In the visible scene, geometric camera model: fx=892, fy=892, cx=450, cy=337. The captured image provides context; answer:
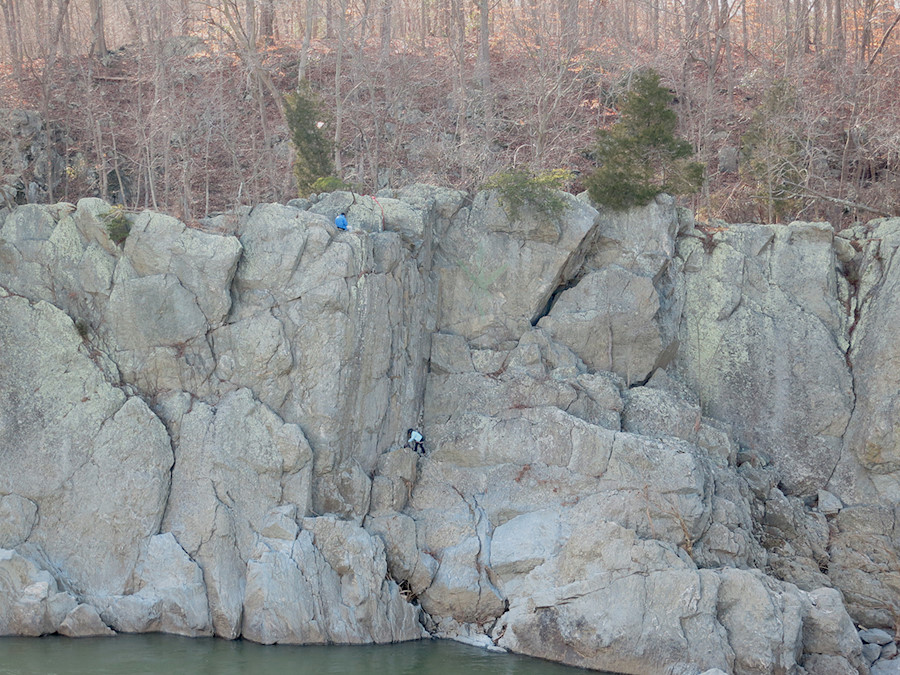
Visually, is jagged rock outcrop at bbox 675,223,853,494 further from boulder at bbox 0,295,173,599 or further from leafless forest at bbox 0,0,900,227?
boulder at bbox 0,295,173,599

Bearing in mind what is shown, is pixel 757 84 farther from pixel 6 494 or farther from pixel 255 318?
pixel 6 494

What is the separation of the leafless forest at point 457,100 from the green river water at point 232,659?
13.6 metres

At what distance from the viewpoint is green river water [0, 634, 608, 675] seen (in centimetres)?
1538

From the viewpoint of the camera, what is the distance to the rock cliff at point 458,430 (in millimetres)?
17578

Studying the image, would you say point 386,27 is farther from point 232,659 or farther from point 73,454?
point 232,659

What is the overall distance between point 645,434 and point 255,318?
31.1ft

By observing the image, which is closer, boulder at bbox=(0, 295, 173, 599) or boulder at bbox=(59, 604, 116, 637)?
boulder at bbox=(59, 604, 116, 637)

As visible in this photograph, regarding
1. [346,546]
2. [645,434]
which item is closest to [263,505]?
[346,546]

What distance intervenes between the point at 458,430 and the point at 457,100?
16262 mm

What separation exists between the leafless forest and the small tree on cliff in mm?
3427

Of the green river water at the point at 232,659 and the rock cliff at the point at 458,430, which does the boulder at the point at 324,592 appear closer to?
the rock cliff at the point at 458,430

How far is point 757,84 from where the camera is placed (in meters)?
33.4

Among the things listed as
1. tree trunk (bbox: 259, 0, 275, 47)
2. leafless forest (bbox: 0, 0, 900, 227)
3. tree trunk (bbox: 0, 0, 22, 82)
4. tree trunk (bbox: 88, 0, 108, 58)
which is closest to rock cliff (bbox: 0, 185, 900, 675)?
leafless forest (bbox: 0, 0, 900, 227)

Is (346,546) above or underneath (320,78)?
underneath
